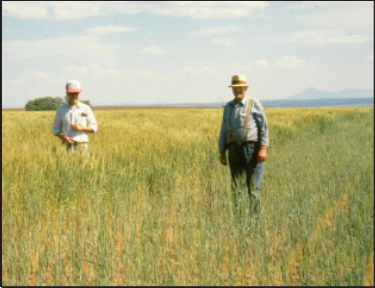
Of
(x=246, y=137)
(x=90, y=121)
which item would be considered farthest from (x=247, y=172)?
(x=90, y=121)

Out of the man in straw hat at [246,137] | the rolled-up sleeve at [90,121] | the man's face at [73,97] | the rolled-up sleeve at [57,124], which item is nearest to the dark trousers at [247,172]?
the man in straw hat at [246,137]

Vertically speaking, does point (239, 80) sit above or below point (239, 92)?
above

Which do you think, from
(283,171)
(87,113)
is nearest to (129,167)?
(87,113)

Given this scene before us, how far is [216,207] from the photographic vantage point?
A: 3.99 metres

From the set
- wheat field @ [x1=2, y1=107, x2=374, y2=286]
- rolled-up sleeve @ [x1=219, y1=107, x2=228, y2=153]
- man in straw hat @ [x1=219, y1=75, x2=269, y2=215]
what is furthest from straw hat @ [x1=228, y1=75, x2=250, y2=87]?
wheat field @ [x1=2, y1=107, x2=374, y2=286]

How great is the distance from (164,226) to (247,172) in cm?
108

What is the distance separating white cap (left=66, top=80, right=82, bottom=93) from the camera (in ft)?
14.6

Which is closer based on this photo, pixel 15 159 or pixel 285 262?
pixel 285 262

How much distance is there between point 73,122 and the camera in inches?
182

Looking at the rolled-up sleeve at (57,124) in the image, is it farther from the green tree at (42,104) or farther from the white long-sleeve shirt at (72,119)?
the green tree at (42,104)

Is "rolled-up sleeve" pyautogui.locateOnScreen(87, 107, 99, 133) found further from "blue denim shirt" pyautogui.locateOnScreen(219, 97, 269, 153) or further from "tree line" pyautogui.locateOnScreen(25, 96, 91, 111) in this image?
"tree line" pyautogui.locateOnScreen(25, 96, 91, 111)

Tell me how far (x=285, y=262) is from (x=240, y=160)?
1.43 metres

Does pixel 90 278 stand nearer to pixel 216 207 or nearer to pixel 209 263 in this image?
pixel 209 263

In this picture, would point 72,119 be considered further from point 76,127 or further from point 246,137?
point 246,137
